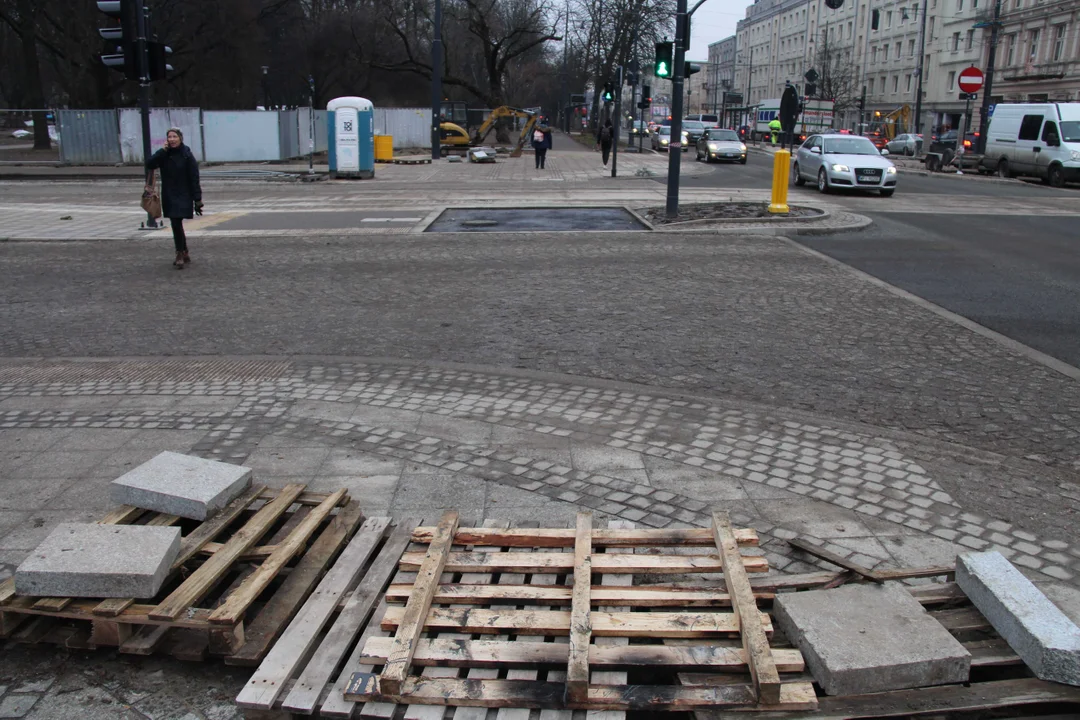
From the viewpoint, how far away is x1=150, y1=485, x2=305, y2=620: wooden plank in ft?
10.9

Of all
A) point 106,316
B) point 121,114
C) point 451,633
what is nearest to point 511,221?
point 106,316

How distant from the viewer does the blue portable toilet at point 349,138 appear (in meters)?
27.5

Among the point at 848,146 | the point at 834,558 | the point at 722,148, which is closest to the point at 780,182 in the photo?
the point at 848,146

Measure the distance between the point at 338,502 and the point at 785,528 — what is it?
2236 mm

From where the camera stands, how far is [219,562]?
144 inches

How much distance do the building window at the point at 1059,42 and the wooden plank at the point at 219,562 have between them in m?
66.4

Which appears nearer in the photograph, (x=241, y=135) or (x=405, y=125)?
(x=241, y=135)

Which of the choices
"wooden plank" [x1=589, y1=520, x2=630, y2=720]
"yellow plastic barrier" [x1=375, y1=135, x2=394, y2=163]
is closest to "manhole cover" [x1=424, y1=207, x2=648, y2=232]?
"wooden plank" [x1=589, y1=520, x2=630, y2=720]

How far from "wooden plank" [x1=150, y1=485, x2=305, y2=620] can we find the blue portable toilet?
24661 millimetres

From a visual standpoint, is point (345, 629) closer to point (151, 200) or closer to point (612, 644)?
point (612, 644)

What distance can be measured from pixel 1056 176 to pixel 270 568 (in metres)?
30.8

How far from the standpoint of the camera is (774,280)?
456 inches

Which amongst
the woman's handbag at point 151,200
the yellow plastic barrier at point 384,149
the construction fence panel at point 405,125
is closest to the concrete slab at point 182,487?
the woman's handbag at point 151,200

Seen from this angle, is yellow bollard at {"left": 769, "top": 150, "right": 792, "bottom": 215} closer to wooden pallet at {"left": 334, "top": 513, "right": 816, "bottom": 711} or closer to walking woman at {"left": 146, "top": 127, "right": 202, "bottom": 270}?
walking woman at {"left": 146, "top": 127, "right": 202, "bottom": 270}
